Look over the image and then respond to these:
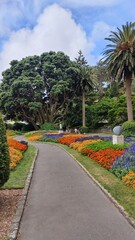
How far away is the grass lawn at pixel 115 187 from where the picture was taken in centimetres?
684

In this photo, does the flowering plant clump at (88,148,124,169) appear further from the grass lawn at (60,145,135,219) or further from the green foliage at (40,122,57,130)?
the green foliage at (40,122,57,130)

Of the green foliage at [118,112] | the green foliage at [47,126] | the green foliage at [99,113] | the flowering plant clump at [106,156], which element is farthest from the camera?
the green foliage at [99,113]

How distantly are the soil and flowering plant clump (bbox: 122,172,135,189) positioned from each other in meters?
3.46

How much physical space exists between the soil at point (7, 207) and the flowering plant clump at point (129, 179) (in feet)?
11.3

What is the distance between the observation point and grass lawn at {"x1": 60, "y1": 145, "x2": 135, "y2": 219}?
684 centimetres

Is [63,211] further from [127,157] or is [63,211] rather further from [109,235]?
[127,157]

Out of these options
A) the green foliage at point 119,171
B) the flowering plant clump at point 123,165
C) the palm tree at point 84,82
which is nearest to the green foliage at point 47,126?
the palm tree at point 84,82

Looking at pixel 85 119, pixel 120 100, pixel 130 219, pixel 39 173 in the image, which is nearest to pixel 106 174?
pixel 39 173

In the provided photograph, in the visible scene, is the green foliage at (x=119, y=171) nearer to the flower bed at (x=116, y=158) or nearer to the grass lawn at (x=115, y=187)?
the flower bed at (x=116, y=158)

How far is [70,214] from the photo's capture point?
6.14m

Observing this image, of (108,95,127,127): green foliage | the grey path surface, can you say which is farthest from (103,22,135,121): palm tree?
the grey path surface

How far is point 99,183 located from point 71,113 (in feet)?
142

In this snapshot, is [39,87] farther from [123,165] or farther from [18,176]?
[123,165]

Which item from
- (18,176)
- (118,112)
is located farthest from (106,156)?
(118,112)
